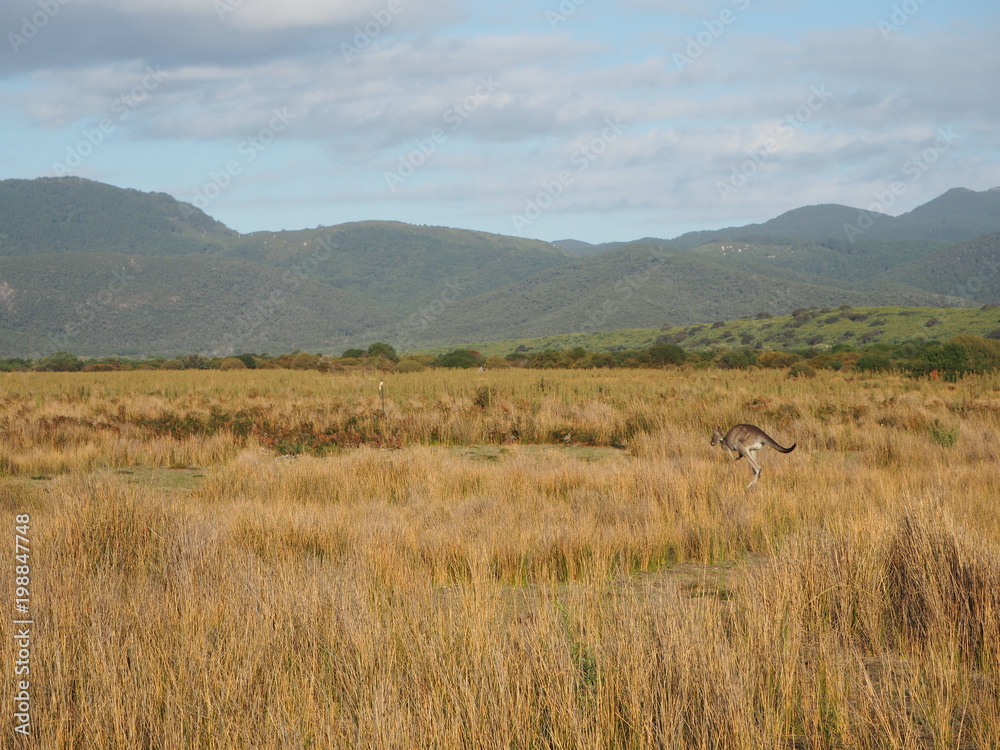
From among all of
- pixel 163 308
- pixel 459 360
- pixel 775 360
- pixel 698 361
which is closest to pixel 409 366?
pixel 459 360

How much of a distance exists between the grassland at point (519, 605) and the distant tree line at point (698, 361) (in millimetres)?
17359

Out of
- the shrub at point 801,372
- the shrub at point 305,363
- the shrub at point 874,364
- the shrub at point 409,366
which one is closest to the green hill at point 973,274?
the shrub at point 874,364

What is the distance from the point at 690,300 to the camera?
132m

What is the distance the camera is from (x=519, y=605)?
16.0 feet

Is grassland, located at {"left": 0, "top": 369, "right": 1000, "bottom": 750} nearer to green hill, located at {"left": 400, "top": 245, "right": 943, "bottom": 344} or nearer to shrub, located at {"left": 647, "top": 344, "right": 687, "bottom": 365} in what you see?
shrub, located at {"left": 647, "top": 344, "right": 687, "bottom": 365}

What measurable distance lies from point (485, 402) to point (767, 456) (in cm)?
969

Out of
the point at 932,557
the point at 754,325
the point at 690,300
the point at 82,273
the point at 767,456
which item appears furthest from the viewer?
the point at 82,273

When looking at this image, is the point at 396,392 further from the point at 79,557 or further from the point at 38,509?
the point at 79,557

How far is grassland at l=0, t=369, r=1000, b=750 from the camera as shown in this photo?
3092 mm

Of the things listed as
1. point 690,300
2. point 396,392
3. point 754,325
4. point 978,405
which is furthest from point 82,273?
point 978,405

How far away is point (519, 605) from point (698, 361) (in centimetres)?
3661

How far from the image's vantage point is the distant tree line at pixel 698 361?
1021 inches

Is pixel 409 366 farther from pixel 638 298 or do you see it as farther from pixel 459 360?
pixel 638 298

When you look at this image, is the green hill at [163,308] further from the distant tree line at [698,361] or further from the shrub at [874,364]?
the shrub at [874,364]
